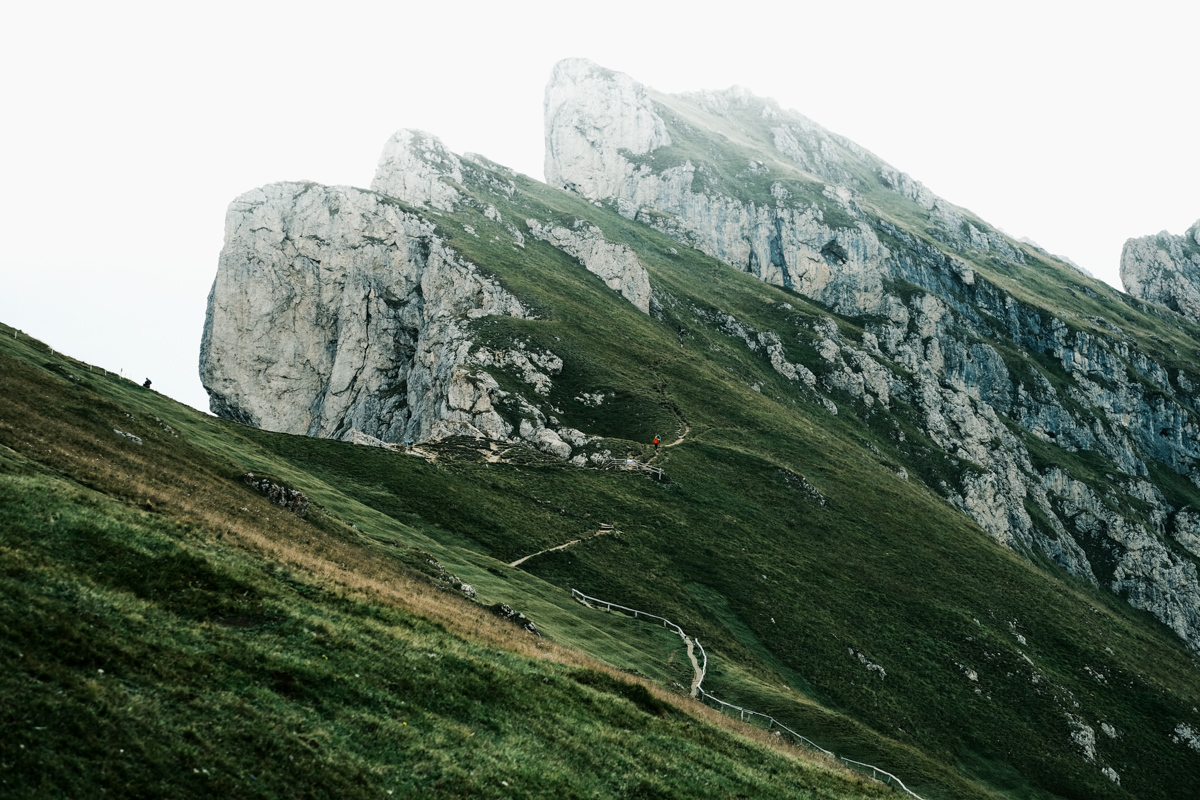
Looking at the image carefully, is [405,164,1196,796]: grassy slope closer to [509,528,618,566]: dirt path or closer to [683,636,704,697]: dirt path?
[509,528,618,566]: dirt path

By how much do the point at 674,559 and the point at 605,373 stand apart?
5290 cm

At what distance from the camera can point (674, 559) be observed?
254ft

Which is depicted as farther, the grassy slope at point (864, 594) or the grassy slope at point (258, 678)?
the grassy slope at point (864, 594)

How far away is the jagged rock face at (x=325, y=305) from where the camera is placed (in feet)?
Answer: 468

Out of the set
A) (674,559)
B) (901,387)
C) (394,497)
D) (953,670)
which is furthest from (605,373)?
(901,387)

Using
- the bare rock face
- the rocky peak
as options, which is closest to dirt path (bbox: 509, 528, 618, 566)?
the bare rock face

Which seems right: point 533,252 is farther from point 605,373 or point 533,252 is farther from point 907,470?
point 907,470

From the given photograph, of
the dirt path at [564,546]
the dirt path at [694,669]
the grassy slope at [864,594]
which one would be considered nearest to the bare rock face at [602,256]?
the grassy slope at [864,594]

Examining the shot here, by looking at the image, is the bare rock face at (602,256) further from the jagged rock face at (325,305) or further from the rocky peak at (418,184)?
the jagged rock face at (325,305)

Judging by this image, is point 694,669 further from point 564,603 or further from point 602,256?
point 602,256

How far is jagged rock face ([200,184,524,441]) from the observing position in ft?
468

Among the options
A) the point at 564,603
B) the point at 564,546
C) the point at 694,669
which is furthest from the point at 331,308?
the point at 694,669

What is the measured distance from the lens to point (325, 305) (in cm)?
15450

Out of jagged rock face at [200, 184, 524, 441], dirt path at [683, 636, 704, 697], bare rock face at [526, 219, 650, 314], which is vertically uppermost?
A: bare rock face at [526, 219, 650, 314]
